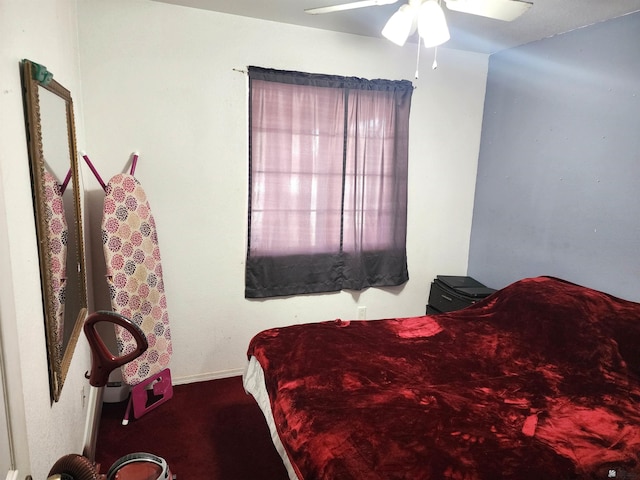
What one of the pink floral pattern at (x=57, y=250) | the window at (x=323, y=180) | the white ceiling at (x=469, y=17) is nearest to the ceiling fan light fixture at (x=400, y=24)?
the white ceiling at (x=469, y=17)

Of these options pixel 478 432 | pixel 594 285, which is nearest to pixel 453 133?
pixel 594 285

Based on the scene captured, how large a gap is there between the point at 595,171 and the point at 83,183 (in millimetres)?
2956

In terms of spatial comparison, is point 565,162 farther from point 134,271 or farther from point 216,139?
point 134,271

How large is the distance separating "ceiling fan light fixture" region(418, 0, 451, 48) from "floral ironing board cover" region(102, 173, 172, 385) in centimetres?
171

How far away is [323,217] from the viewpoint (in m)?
2.94

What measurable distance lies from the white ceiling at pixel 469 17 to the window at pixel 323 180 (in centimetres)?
33

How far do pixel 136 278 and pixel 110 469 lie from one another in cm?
118

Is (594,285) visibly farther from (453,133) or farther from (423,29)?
(423,29)

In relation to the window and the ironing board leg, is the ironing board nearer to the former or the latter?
the ironing board leg

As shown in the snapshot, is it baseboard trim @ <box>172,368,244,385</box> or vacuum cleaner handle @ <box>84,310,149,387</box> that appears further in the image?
baseboard trim @ <box>172,368,244,385</box>

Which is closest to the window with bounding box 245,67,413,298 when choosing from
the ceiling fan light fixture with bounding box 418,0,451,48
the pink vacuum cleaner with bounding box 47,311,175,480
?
the ceiling fan light fixture with bounding box 418,0,451,48

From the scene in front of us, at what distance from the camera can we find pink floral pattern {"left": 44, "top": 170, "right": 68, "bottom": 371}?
3.95 ft

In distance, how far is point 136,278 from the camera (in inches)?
91.6

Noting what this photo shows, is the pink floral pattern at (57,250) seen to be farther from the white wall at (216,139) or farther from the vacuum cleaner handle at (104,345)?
the white wall at (216,139)
